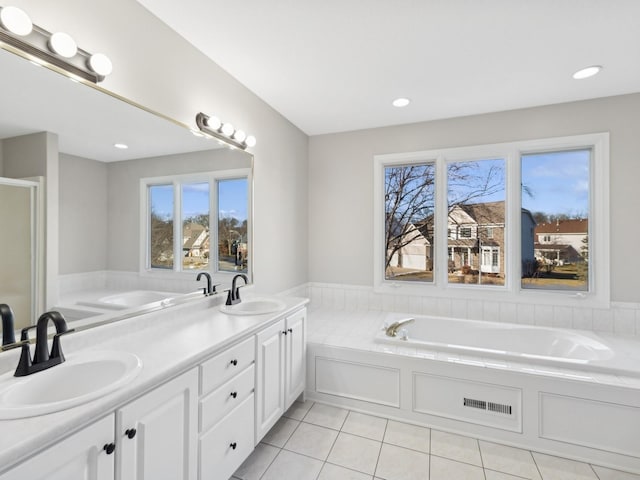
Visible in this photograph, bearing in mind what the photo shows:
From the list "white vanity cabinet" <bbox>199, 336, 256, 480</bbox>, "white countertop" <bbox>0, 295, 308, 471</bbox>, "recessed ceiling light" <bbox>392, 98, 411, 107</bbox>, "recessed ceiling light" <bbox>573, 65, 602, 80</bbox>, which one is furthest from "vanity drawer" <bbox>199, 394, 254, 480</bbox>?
"recessed ceiling light" <bbox>573, 65, 602, 80</bbox>

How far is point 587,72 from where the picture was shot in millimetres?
2266

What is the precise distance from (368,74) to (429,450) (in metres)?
2.66

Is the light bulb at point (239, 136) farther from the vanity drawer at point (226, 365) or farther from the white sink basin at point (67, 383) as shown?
the white sink basin at point (67, 383)

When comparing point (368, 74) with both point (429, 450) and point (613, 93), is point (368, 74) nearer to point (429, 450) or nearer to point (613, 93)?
point (613, 93)

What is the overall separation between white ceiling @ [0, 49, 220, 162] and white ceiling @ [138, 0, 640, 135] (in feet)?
2.03

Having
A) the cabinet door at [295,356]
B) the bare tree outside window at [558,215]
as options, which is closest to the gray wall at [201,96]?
the cabinet door at [295,356]

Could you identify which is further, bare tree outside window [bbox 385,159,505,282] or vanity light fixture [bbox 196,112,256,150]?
bare tree outside window [bbox 385,159,505,282]

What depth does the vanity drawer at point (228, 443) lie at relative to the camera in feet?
4.65

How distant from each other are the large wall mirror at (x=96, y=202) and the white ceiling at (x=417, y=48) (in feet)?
2.23

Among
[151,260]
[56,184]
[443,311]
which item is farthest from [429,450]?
[56,184]

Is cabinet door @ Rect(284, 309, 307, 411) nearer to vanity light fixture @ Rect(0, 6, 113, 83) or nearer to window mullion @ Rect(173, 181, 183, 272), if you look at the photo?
window mullion @ Rect(173, 181, 183, 272)

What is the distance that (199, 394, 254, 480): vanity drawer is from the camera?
1.42 m

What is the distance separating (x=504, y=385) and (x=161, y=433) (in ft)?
6.71

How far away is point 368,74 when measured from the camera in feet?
7.65
